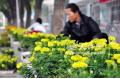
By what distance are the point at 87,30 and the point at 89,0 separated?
8062 millimetres

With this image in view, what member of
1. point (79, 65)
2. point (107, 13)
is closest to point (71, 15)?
point (79, 65)

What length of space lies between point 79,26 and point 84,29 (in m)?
0.10

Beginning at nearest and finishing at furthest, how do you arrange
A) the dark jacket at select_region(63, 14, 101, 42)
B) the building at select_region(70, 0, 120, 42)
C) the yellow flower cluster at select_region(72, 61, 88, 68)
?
the yellow flower cluster at select_region(72, 61, 88, 68) → the dark jacket at select_region(63, 14, 101, 42) → the building at select_region(70, 0, 120, 42)

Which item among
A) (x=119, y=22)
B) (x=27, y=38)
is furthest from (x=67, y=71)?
(x=27, y=38)

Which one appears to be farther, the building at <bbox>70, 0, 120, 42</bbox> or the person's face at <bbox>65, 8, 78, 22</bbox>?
the building at <bbox>70, 0, 120, 42</bbox>

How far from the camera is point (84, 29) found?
24.7 ft

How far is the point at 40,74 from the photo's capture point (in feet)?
16.6

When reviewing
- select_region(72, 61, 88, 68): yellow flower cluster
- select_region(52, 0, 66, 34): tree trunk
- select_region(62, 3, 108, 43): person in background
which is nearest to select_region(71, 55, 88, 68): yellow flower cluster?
select_region(72, 61, 88, 68): yellow flower cluster

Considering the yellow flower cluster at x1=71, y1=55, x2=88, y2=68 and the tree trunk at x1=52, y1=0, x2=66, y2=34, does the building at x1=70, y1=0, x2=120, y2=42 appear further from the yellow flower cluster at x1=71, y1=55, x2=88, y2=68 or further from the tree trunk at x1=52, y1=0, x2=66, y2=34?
the yellow flower cluster at x1=71, y1=55, x2=88, y2=68

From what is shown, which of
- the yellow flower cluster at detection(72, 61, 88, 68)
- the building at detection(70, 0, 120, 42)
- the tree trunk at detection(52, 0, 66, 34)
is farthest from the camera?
the tree trunk at detection(52, 0, 66, 34)

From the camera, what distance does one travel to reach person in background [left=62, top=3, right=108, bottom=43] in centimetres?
738

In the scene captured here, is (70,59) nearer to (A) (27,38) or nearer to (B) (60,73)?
(B) (60,73)

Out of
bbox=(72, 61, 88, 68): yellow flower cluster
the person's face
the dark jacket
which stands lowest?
bbox=(72, 61, 88, 68): yellow flower cluster

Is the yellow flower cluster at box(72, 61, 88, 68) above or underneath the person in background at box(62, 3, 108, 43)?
underneath
